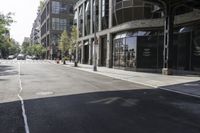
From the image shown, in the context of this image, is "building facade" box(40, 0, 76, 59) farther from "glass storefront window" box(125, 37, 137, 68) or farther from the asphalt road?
the asphalt road

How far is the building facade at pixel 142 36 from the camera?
2703cm

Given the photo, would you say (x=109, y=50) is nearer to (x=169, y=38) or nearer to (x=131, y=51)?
(x=131, y=51)

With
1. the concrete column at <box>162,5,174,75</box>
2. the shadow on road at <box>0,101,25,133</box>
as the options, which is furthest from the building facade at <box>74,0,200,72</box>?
the shadow on road at <box>0,101,25,133</box>

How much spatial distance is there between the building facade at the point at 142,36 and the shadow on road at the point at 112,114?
48.8 ft

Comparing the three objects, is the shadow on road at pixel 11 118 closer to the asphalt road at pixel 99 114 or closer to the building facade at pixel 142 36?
the asphalt road at pixel 99 114

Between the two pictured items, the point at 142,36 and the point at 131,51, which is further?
the point at 131,51

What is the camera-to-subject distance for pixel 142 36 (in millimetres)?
31516

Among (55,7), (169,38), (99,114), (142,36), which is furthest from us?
(55,7)

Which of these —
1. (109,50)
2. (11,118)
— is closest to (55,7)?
(109,50)

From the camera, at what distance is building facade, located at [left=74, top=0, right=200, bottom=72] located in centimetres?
2703

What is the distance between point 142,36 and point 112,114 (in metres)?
22.8

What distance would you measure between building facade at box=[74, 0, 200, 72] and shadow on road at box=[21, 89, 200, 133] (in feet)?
48.8

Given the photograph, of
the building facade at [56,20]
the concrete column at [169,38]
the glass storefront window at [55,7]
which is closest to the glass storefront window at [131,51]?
the concrete column at [169,38]

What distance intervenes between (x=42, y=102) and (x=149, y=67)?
20941mm
